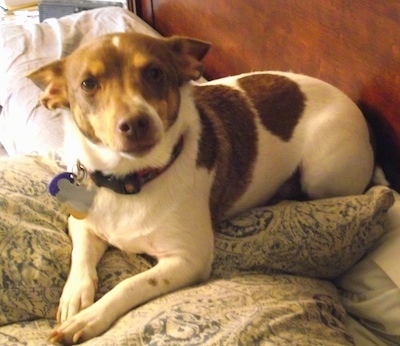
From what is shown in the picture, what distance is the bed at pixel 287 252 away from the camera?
1.15 m

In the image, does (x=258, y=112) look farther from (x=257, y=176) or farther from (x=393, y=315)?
(x=393, y=315)

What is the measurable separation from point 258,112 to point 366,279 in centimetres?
55

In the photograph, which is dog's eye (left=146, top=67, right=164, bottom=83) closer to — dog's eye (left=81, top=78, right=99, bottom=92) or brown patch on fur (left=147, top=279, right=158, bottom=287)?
dog's eye (left=81, top=78, right=99, bottom=92)

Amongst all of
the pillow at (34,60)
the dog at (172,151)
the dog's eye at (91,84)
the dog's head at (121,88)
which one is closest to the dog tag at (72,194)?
the dog at (172,151)

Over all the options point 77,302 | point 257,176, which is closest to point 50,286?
point 77,302

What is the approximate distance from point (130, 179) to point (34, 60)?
124 cm

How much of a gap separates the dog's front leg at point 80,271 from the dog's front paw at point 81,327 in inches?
1.6

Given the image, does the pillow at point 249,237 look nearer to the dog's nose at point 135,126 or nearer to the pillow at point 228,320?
the pillow at point 228,320

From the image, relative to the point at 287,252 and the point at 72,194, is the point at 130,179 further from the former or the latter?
the point at 287,252

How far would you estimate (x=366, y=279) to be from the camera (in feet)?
4.69

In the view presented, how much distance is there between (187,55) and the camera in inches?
55.2

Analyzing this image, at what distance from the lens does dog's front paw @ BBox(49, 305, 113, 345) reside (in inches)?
44.8

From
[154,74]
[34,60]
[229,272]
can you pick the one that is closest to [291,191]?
[229,272]

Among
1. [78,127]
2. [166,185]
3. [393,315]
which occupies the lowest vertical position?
[393,315]
